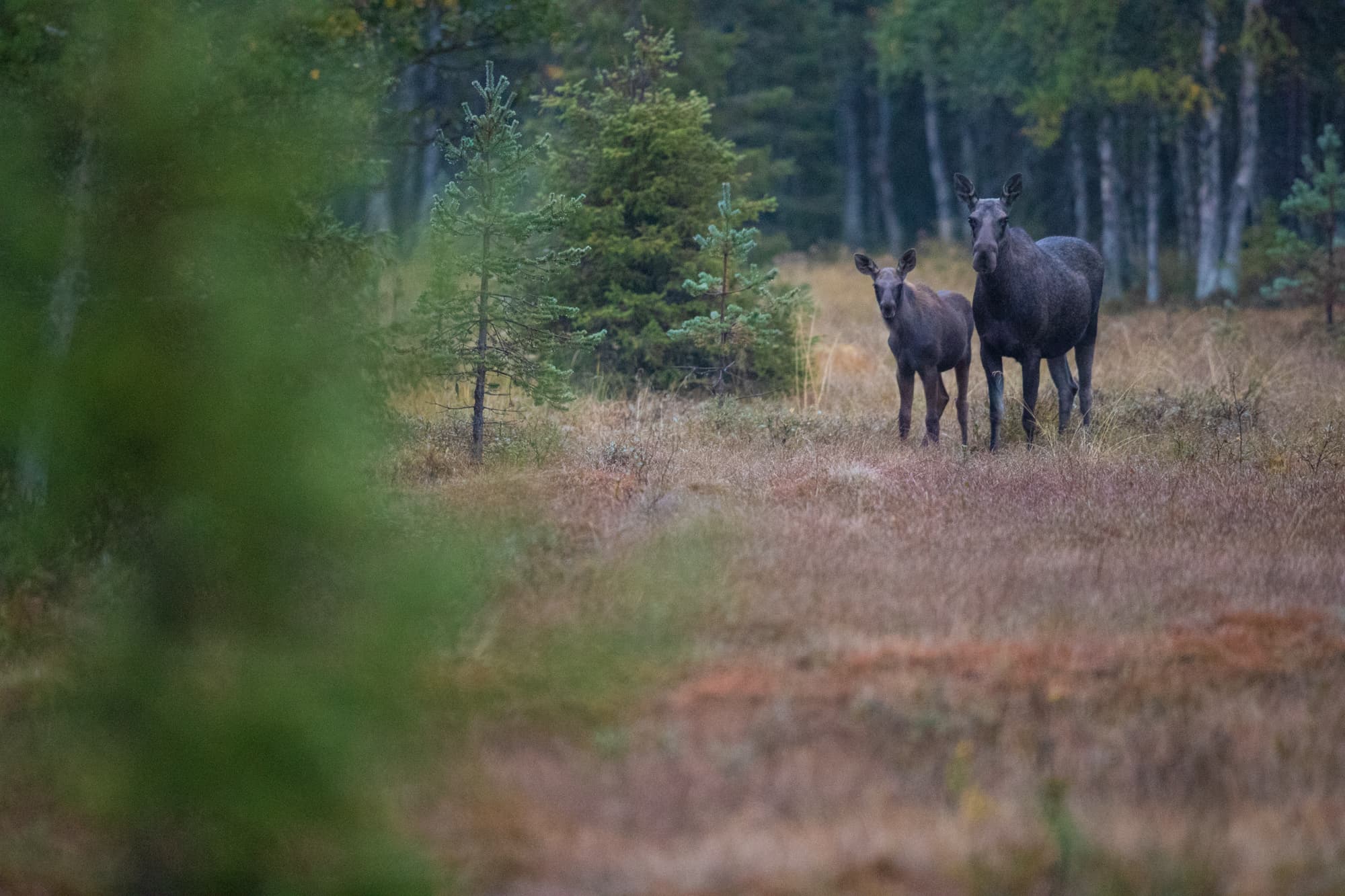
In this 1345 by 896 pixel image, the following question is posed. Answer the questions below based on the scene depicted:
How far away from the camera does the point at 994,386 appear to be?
12.3 m

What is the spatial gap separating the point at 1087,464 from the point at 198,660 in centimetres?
787

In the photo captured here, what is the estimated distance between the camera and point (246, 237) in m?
Result: 5.26

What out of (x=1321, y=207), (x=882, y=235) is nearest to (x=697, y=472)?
(x=1321, y=207)

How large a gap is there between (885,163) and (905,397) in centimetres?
3544

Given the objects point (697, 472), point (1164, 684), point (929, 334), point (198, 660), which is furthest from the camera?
point (929, 334)

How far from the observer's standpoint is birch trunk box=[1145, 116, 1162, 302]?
29.3 meters

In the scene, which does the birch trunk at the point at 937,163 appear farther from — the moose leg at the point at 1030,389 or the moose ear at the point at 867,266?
the moose leg at the point at 1030,389

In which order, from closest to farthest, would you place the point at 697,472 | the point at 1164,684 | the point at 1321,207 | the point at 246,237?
the point at 246,237, the point at 1164,684, the point at 697,472, the point at 1321,207

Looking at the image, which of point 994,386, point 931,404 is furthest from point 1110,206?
point 931,404

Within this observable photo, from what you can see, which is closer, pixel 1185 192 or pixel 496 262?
pixel 496 262

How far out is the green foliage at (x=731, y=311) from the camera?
44.1 ft

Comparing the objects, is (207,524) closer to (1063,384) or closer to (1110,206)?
(1063,384)

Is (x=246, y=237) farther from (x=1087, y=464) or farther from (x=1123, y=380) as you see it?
(x=1123, y=380)

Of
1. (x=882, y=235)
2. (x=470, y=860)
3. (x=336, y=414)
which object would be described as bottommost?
(x=470, y=860)
